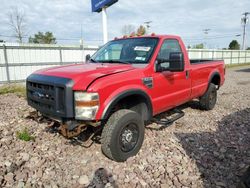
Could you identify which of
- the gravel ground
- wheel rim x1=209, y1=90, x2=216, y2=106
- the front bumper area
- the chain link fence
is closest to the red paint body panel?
the front bumper area

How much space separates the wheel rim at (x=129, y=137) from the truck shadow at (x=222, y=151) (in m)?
0.92

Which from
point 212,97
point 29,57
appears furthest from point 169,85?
point 29,57

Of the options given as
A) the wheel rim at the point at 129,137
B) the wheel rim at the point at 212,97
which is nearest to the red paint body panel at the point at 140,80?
the wheel rim at the point at 212,97

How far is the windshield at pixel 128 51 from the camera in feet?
12.8

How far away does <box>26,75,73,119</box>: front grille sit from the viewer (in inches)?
112

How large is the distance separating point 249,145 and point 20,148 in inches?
156

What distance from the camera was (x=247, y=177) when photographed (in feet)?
7.56

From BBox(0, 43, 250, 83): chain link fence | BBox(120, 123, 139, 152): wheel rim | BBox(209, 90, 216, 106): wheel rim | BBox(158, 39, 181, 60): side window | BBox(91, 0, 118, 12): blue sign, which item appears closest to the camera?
BBox(120, 123, 139, 152): wheel rim

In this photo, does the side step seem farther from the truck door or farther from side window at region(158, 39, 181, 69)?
side window at region(158, 39, 181, 69)

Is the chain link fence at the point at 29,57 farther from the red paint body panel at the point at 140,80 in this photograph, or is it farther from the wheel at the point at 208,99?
the wheel at the point at 208,99

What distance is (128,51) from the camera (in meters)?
4.20

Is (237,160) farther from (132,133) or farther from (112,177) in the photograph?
(112,177)

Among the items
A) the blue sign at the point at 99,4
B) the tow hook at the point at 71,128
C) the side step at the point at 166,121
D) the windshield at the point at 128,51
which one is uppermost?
the blue sign at the point at 99,4

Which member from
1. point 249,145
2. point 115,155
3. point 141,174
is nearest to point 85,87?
point 115,155
